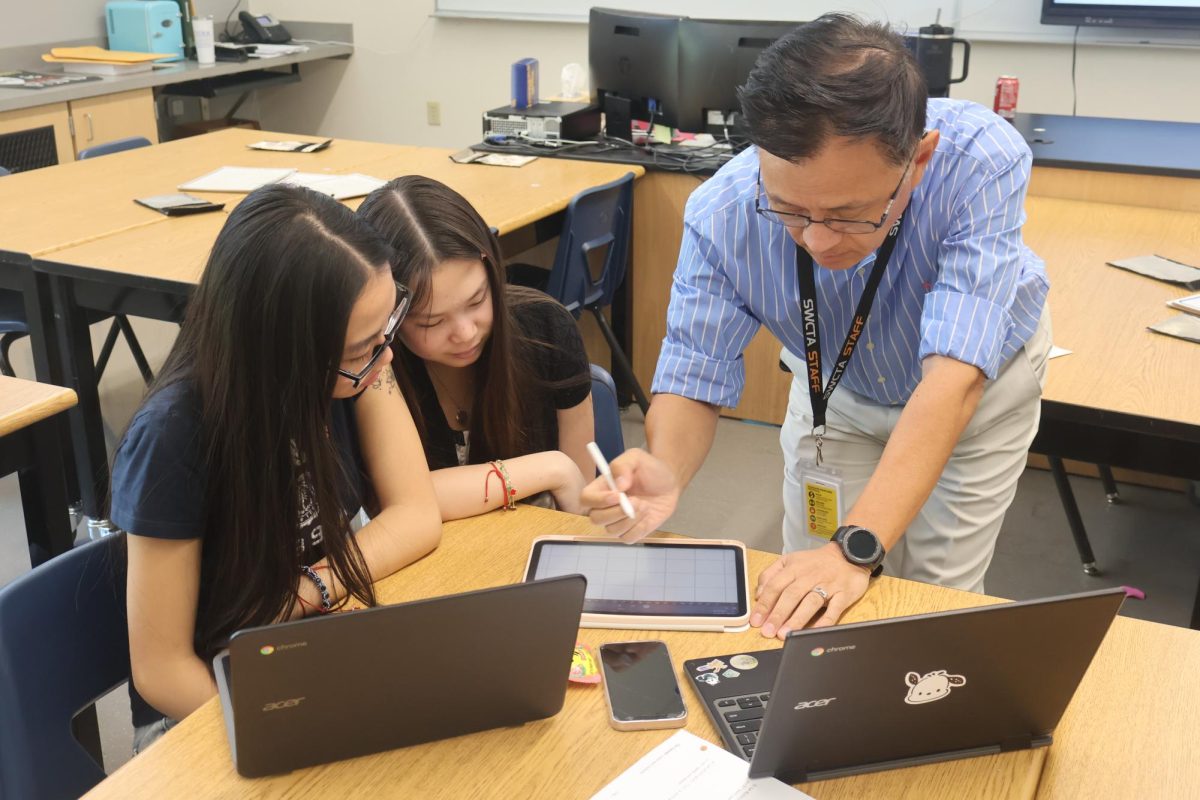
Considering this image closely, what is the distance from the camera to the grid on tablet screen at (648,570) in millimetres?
1305

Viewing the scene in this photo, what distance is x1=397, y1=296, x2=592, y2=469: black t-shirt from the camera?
187 centimetres

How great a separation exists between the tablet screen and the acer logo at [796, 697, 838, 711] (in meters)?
0.29

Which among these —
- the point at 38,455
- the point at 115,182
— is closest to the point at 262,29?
the point at 115,182

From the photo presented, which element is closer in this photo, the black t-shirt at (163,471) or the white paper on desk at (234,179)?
the black t-shirt at (163,471)

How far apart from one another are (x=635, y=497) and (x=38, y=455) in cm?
116

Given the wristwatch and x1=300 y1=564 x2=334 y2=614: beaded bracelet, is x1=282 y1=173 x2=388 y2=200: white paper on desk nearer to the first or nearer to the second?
Answer: x1=300 y1=564 x2=334 y2=614: beaded bracelet

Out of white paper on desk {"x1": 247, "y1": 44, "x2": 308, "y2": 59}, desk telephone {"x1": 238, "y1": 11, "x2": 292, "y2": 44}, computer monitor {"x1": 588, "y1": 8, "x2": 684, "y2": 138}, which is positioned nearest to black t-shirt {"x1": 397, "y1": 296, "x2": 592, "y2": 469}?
A: computer monitor {"x1": 588, "y1": 8, "x2": 684, "y2": 138}

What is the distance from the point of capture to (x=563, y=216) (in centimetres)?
326

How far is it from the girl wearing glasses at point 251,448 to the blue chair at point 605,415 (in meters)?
0.62

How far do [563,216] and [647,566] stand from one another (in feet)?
6.72

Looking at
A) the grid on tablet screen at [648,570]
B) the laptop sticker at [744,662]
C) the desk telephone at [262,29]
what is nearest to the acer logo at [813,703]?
the laptop sticker at [744,662]

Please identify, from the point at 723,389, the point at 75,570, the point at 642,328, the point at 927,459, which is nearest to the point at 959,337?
the point at 927,459

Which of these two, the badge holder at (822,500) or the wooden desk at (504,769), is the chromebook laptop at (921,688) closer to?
the wooden desk at (504,769)

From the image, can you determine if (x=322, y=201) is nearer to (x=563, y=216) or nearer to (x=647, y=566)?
(x=647, y=566)
